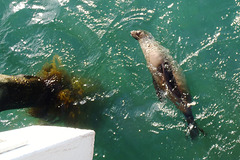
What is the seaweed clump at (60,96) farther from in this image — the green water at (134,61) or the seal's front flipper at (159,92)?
the seal's front flipper at (159,92)

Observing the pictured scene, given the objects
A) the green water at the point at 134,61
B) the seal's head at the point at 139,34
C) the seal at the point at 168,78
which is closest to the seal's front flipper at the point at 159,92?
the seal at the point at 168,78

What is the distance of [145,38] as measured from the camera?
20.6ft

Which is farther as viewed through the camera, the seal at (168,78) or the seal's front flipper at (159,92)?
the seal's front flipper at (159,92)

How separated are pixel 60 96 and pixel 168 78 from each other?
2.64 m

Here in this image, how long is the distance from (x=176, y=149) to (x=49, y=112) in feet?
10.1

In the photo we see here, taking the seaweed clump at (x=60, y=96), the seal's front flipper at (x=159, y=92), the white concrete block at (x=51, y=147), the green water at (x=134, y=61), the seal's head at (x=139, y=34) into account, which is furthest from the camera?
the seal's head at (x=139, y=34)

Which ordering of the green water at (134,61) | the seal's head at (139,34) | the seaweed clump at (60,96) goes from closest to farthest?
1. the green water at (134,61)
2. the seaweed clump at (60,96)
3. the seal's head at (139,34)

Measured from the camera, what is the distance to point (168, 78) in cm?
536

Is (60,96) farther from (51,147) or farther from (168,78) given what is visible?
(51,147)

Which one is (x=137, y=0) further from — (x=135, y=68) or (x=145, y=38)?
(x=135, y=68)

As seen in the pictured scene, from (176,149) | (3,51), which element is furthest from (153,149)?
(3,51)

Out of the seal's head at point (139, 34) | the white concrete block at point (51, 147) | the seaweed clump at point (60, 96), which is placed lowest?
the seaweed clump at point (60, 96)

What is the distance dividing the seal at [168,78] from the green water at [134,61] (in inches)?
6.5

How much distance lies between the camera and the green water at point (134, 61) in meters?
5.21
